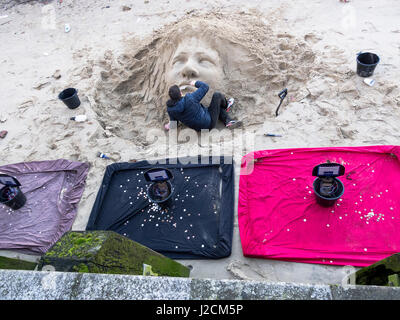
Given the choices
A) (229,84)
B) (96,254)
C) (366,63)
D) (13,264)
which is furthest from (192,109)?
(366,63)

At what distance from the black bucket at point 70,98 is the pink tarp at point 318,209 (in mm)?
3284

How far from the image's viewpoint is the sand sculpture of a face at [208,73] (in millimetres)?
4488

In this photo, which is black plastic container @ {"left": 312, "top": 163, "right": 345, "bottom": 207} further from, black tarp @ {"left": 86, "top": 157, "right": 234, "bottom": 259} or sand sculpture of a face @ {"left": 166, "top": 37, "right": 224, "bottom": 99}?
sand sculpture of a face @ {"left": 166, "top": 37, "right": 224, "bottom": 99}

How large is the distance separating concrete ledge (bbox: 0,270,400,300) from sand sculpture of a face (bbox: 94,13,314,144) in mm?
3216

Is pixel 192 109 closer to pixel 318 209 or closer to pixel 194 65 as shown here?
pixel 194 65

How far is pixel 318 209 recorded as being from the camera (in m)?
3.01

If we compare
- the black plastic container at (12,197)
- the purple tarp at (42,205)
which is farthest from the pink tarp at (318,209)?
the black plastic container at (12,197)

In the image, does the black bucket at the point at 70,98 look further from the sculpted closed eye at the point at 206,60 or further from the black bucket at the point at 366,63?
the black bucket at the point at 366,63

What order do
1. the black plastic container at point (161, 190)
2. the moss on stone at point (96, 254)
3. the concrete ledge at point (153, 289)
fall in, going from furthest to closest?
the black plastic container at point (161, 190), the moss on stone at point (96, 254), the concrete ledge at point (153, 289)

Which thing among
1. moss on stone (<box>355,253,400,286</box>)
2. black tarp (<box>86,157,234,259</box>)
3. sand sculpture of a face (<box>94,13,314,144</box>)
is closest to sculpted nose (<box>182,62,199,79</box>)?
sand sculpture of a face (<box>94,13,314,144</box>)

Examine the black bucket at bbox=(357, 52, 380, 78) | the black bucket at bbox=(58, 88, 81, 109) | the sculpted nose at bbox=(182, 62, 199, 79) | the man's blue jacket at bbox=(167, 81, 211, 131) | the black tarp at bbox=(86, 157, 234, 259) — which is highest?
the black bucket at bbox=(357, 52, 380, 78)

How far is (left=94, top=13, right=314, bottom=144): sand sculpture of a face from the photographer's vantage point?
177 inches

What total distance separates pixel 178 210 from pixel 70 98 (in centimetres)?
302
